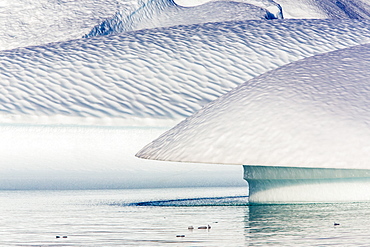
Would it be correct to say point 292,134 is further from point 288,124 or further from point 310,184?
point 310,184

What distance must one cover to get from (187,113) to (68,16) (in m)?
5.73

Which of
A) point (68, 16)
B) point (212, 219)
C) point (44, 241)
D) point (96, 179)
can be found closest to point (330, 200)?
point (212, 219)

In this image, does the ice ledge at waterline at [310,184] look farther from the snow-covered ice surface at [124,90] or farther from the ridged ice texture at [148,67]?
the ridged ice texture at [148,67]

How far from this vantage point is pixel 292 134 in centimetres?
500

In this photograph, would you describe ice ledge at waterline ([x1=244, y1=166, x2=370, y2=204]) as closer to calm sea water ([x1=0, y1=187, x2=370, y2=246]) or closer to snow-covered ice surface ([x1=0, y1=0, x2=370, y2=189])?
calm sea water ([x1=0, y1=187, x2=370, y2=246])

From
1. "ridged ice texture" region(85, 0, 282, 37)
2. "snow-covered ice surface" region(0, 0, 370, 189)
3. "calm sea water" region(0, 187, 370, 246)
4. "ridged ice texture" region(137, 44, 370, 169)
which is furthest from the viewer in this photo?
"ridged ice texture" region(85, 0, 282, 37)

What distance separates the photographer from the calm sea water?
332 cm

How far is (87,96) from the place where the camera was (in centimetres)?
909

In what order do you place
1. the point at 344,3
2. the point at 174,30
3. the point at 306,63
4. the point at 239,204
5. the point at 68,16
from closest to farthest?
the point at 239,204 → the point at 306,63 → the point at 174,30 → the point at 68,16 → the point at 344,3

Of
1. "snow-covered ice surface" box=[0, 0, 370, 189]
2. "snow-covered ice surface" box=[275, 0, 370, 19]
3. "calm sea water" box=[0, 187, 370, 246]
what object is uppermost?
"snow-covered ice surface" box=[275, 0, 370, 19]

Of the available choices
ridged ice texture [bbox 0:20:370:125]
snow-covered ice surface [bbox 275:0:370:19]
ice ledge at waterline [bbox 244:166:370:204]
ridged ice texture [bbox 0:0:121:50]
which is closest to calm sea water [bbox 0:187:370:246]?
ice ledge at waterline [bbox 244:166:370:204]

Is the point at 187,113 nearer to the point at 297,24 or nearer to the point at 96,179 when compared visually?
the point at 96,179

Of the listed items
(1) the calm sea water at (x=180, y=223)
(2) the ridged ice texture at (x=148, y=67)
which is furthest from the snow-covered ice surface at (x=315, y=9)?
(1) the calm sea water at (x=180, y=223)

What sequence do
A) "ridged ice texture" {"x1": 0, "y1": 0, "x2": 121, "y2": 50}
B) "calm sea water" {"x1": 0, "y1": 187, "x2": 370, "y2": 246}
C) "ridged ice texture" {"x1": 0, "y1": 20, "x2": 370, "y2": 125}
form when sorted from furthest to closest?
"ridged ice texture" {"x1": 0, "y1": 0, "x2": 121, "y2": 50}
"ridged ice texture" {"x1": 0, "y1": 20, "x2": 370, "y2": 125}
"calm sea water" {"x1": 0, "y1": 187, "x2": 370, "y2": 246}
